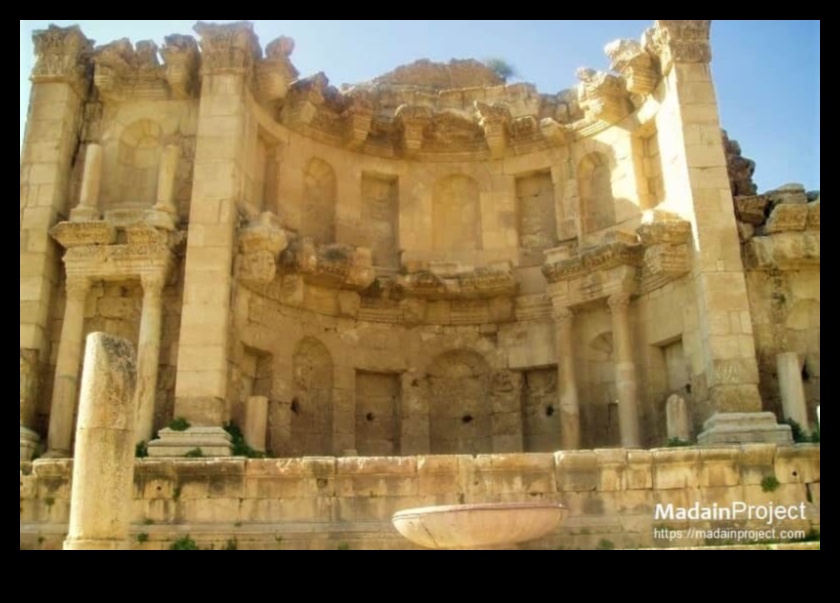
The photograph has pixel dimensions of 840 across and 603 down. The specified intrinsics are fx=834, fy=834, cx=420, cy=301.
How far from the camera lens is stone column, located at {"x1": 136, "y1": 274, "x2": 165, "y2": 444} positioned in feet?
47.8

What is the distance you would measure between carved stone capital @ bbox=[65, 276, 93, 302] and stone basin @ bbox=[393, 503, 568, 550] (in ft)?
28.4

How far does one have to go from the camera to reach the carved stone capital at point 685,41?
54.5 ft

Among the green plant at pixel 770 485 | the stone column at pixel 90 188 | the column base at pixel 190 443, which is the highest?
the stone column at pixel 90 188

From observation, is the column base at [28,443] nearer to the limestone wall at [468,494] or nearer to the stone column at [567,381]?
the limestone wall at [468,494]

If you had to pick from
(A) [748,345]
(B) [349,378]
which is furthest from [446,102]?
(A) [748,345]

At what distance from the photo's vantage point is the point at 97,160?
1648cm

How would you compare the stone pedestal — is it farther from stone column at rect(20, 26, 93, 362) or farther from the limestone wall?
stone column at rect(20, 26, 93, 362)

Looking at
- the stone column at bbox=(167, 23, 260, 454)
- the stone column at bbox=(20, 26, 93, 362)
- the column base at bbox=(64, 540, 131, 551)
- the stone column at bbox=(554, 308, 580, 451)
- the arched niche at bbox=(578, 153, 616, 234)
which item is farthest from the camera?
the arched niche at bbox=(578, 153, 616, 234)

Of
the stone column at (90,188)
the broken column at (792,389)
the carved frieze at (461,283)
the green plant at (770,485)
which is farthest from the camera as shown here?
the carved frieze at (461,283)

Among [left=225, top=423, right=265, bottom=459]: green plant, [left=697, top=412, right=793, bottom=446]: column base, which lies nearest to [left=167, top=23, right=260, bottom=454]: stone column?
[left=225, top=423, right=265, bottom=459]: green plant

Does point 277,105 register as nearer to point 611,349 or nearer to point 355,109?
point 355,109

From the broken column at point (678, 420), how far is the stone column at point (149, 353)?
30.1 feet

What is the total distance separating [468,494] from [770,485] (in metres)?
4.36

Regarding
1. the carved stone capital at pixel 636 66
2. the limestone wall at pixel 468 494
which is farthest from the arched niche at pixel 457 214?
the limestone wall at pixel 468 494
